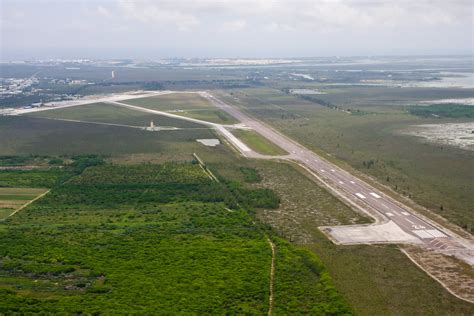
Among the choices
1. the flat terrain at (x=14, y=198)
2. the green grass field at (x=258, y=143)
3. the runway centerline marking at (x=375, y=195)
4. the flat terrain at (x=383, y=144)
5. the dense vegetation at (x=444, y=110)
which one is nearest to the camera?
the flat terrain at (x=14, y=198)

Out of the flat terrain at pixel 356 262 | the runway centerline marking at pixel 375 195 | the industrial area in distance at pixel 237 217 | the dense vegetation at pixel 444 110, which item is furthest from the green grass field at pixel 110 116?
the dense vegetation at pixel 444 110

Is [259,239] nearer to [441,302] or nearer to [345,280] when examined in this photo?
[345,280]

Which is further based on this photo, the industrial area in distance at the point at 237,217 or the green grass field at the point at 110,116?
the green grass field at the point at 110,116

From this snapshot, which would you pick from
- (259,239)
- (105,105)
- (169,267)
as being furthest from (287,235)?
(105,105)

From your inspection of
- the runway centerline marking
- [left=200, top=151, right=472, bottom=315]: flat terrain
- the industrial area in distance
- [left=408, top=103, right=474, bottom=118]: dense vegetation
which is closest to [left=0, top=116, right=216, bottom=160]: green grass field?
the industrial area in distance

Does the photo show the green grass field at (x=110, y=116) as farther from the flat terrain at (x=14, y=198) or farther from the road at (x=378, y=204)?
the flat terrain at (x=14, y=198)

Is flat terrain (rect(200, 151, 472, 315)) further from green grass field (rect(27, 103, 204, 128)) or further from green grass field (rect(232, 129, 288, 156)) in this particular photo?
green grass field (rect(27, 103, 204, 128))

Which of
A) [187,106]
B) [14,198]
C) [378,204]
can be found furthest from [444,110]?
[14,198]
